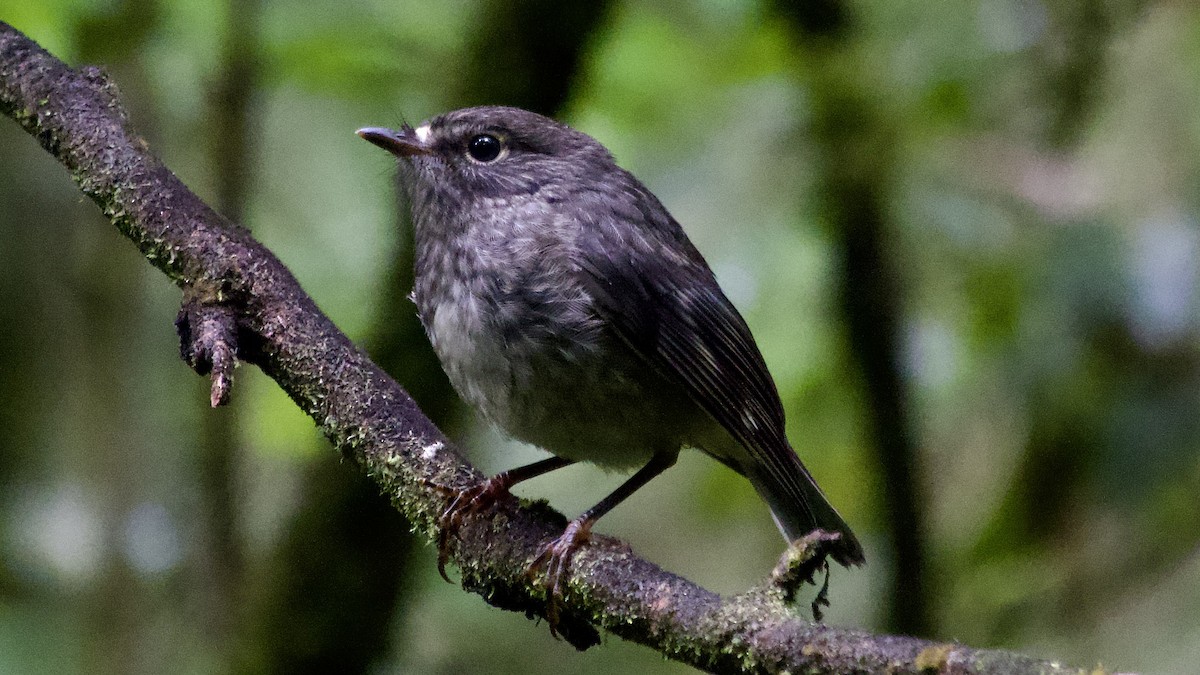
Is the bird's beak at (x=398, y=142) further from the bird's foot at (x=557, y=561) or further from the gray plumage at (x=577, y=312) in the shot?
the bird's foot at (x=557, y=561)

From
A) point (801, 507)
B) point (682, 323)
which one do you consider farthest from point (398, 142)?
point (801, 507)

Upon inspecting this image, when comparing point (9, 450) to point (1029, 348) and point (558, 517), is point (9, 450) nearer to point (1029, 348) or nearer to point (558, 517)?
point (558, 517)

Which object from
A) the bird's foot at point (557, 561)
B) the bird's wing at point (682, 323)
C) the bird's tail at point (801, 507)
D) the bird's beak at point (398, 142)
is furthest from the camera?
the bird's beak at point (398, 142)

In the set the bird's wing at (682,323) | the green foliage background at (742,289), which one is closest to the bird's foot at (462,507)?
the bird's wing at (682,323)

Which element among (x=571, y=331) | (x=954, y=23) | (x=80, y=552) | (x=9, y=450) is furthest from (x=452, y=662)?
(x=954, y=23)

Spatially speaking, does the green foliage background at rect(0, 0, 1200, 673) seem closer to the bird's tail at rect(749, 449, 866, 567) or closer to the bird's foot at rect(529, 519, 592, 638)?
the bird's tail at rect(749, 449, 866, 567)

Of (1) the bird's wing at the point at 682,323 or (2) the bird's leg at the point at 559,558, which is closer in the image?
(2) the bird's leg at the point at 559,558

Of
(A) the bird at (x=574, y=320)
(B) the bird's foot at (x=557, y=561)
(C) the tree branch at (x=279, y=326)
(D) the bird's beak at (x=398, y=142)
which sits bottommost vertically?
(B) the bird's foot at (x=557, y=561)
